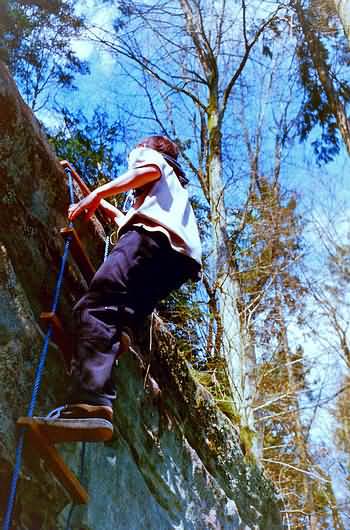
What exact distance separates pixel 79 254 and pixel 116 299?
2.00 feet

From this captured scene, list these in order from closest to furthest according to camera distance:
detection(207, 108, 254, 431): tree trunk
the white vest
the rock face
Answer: the rock face
the white vest
detection(207, 108, 254, 431): tree trunk

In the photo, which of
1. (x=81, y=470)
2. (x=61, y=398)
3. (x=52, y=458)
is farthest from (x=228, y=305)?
(x=52, y=458)

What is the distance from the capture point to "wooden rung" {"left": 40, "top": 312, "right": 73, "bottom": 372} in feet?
8.35

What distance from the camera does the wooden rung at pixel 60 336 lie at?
2545 mm

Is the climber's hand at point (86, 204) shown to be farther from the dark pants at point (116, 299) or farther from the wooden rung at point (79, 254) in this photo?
the dark pants at point (116, 299)

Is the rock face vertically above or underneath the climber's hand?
underneath

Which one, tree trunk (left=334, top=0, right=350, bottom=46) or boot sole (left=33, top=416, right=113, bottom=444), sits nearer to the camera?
boot sole (left=33, top=416, right=113, bottom=444)

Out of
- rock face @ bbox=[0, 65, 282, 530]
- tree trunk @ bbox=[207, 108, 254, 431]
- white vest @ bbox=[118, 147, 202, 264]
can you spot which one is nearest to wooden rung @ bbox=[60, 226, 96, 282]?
rock face @ bbox=[0, 65, 282, 530]

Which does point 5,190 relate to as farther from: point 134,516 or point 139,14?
point 139,14

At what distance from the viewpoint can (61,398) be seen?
2.73 meters

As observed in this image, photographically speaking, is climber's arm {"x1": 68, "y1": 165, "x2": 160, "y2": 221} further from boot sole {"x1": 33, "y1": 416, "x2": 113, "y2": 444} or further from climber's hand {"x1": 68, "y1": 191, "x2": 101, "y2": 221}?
boot sole {"x1": 33, "y1": 416, "x2": 113, "y2": 444}

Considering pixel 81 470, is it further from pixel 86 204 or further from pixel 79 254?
pixel 86 204

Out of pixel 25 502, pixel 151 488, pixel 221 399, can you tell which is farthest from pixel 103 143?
pixel 25 502

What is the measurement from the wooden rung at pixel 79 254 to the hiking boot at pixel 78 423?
1.03 metres
